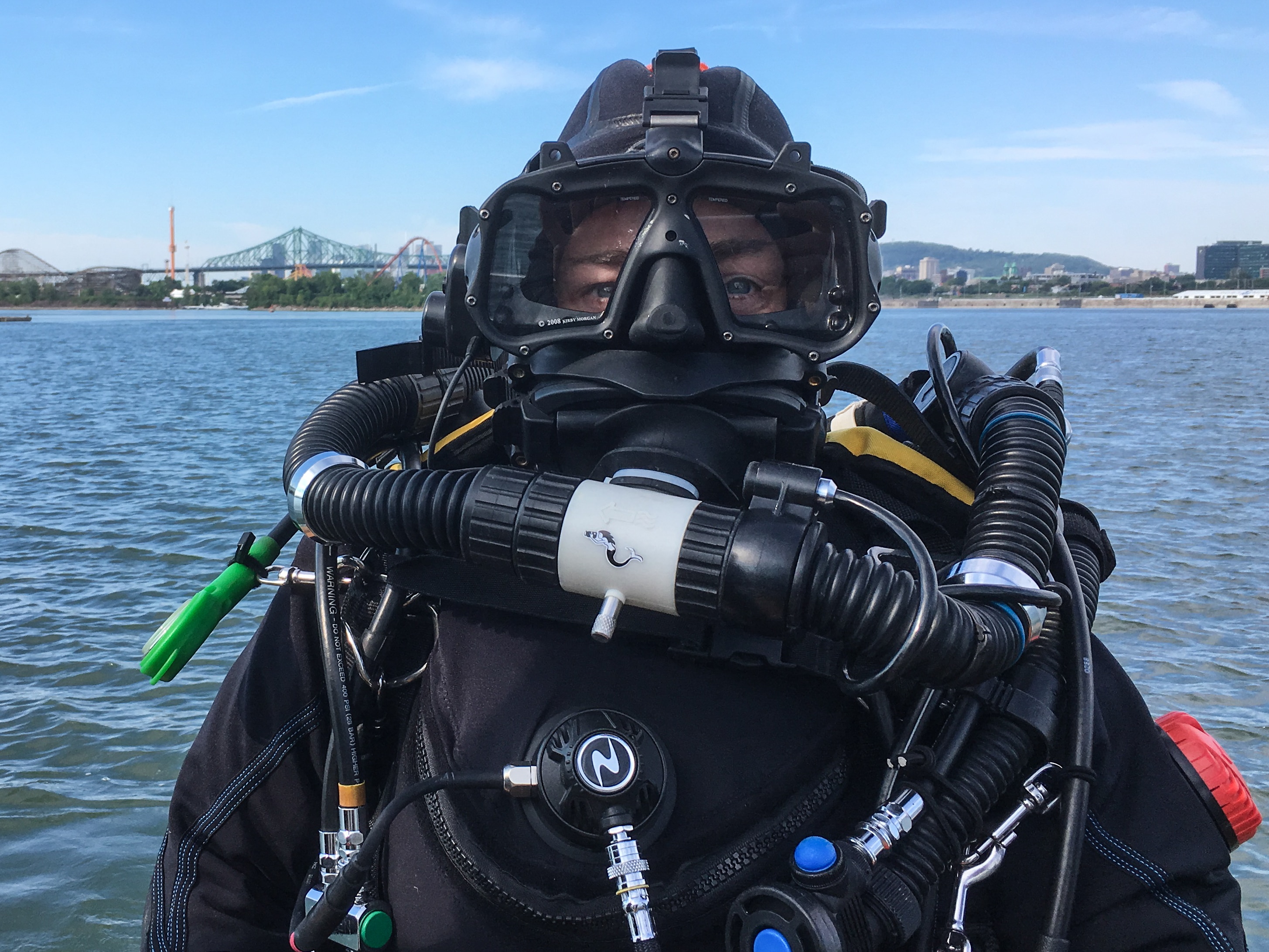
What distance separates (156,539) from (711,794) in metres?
9.37

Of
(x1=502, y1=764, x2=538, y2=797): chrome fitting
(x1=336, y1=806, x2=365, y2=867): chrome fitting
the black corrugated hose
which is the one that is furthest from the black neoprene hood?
(x1=336, y1=806, x2=365, y2=867): chrome fitting

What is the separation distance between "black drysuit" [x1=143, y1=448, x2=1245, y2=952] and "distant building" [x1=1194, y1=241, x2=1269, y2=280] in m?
173

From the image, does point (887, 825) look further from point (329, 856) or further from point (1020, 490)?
point (329, 856)

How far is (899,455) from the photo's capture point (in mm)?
1931

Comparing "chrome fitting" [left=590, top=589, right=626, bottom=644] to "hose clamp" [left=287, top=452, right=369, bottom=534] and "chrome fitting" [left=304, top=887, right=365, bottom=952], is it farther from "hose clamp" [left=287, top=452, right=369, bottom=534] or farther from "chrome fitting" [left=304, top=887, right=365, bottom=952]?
"chrome fitting" [left=304, top=887, right=365, bottom=952]

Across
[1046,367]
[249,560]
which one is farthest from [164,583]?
[1046,367]

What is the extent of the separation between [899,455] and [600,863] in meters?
0.98

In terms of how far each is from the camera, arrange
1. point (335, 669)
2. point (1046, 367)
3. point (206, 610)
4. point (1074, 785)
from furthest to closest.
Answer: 1. point (1046, 367)
2. point (206, 610)
3. point (335, 669)
4. point (1074, 785)

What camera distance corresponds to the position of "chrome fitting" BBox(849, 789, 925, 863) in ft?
4.26

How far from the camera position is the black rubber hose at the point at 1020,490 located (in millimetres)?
1480

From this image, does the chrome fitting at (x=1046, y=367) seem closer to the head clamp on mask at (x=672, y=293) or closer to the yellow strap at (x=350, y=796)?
the head clamp on mask at (x=672, y=293)

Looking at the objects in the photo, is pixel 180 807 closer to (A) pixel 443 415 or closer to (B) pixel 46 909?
(A) pixel 443 415

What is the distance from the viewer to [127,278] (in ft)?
442

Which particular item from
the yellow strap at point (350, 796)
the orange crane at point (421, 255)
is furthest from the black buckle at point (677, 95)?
the orange crane at point (421, 255)
